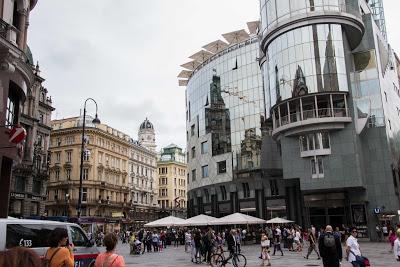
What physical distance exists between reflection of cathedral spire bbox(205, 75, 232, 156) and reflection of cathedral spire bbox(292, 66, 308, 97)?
66.1 feet

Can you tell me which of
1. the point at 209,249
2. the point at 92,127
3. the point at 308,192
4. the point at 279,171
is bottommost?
the point at 209,249

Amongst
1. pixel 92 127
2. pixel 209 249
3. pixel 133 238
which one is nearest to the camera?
pixel 209 249

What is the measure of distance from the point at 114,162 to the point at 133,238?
5653 centimetres

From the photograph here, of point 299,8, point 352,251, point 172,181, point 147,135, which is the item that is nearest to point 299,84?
point 299,8

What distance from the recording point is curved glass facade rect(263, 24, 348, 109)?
145 feet

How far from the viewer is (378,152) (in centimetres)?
4591

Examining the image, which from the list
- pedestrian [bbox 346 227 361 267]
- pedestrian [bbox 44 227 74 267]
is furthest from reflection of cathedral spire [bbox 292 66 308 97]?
pedestrian [bbox 44 227 74 267]

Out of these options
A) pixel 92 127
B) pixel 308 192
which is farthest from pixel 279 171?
pixel 92 127

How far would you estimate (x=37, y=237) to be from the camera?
10.8m

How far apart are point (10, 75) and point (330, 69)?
35.2m

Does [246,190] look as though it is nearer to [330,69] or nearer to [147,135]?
[330,69]

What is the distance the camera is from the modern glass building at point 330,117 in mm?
43656

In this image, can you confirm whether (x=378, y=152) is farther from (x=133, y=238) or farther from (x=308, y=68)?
(x=133, y=238)

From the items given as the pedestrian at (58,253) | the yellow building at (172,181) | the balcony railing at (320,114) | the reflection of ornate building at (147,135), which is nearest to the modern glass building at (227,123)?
the balcony railing at (320,114)
